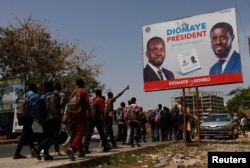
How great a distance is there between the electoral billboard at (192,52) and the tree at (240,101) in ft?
160

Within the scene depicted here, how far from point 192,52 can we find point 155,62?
1411 millimetres

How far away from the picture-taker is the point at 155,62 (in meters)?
14.0

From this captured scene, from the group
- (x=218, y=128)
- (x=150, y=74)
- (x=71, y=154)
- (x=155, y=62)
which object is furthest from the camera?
(x=218, y=128)

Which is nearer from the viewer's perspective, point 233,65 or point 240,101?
point 233,65

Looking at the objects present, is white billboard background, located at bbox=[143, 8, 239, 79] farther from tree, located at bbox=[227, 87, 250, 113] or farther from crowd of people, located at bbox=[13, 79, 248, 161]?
tree, located at bbox=[227, 87, 250, 113]

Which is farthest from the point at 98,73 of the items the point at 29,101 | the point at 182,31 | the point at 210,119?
the point at 29,101

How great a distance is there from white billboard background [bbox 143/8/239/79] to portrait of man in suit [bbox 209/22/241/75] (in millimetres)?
113

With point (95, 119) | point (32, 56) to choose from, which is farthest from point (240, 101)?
point (95, 119)

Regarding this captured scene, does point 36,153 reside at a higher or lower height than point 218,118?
lower

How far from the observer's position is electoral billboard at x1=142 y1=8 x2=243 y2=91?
12.7 m

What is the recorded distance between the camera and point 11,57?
96.8 ft

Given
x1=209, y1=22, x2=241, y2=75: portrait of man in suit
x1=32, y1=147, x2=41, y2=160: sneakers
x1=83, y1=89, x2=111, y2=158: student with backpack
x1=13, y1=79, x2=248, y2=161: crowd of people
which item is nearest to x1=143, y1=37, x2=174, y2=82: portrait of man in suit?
x1=13, y1=79, x2=248, y2=161: crowd of people

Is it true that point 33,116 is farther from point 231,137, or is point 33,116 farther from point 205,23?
point 231,137

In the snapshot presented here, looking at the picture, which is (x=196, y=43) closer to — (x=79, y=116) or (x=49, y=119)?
(x=79, y=116)
